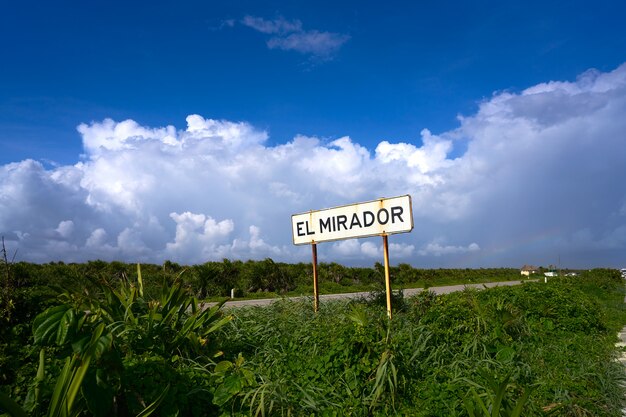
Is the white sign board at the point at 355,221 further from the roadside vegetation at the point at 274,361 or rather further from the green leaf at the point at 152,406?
the green leaf at the point at 152,406

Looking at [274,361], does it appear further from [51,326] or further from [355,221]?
[355,221]

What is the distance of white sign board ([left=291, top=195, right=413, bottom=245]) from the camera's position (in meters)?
8.27

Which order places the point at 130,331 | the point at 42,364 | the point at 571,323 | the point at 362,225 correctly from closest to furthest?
the point at 42,364 < the point at 130,331 < the point at 362,225 < the point at 571,323

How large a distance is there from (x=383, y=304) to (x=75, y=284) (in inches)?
199

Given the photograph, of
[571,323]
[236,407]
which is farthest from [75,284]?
[571,323]

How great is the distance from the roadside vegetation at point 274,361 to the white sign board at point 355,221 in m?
1.53

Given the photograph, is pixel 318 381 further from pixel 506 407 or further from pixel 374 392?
pixel 506 407

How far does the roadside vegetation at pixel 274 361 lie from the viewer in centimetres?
374

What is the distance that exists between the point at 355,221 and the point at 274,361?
4.09 metres

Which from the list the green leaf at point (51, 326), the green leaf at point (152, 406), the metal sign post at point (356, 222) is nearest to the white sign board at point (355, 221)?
the metal sign post at point (356, 222)

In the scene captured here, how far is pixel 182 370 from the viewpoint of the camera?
458 cm

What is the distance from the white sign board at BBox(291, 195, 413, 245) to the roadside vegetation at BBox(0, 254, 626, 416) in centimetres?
153

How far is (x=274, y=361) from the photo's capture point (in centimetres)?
515

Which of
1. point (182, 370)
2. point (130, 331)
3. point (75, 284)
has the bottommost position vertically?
point (182, 370)
